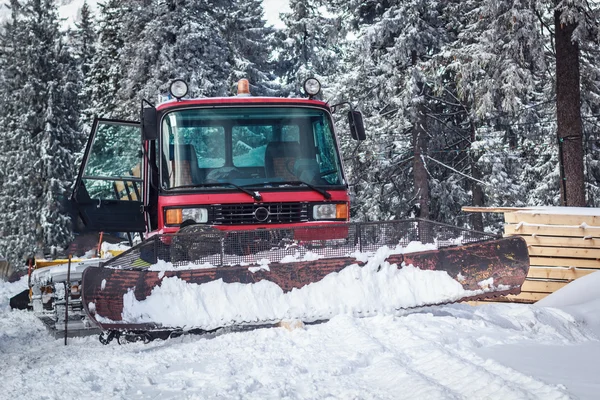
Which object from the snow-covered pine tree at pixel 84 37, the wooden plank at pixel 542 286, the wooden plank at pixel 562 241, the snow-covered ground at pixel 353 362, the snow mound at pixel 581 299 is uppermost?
the snow-covered pine tree at pixel 84 37

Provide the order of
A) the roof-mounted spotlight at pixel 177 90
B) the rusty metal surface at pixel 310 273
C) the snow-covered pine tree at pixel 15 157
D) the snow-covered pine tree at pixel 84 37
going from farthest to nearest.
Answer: the snow-covered pine tree at pixel 84 37
the snow-covered pine tree at pixel 15 157
the roof-mounted spotlight at pixel 177 90
the rusty metal surface at pixel 310 273

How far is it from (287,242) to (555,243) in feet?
15.8

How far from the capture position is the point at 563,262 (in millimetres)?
9398

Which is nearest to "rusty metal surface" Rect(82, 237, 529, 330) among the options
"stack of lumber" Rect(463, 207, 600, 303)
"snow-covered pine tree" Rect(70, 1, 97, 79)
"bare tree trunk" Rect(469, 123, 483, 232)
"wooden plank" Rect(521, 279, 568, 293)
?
"stack of lumber" Rect(463, 207, 600, 303)

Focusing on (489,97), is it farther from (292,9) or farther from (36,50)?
(36,50)

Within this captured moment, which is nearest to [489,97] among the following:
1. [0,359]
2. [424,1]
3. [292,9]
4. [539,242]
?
[424,1]

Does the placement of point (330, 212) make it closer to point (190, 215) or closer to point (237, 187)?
point (237, 187)

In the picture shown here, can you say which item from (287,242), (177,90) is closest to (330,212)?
(287,242)

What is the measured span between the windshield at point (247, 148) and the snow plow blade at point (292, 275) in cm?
128

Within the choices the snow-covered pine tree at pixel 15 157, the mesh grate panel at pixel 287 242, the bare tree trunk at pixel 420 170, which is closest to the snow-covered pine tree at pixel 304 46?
the bare tree trunk at pixel 420 170

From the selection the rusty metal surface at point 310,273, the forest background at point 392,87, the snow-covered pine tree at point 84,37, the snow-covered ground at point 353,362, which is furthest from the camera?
the snow-covered pine tree at point 84,37

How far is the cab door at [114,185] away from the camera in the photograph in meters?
8.06

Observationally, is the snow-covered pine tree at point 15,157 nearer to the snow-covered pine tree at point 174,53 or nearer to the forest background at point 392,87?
the forest background at point 392,87

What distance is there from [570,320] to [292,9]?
26854mm
